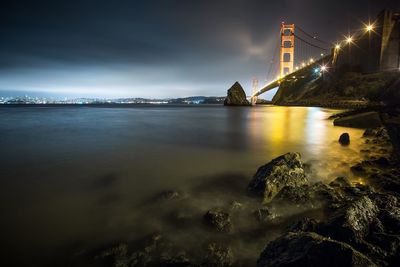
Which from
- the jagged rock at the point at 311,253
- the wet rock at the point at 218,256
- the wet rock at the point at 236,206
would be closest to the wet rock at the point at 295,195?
the wet rock at the point at 236,206

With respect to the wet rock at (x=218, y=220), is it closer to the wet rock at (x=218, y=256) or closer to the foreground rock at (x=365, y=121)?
the wet rock at (x=218, y=256)

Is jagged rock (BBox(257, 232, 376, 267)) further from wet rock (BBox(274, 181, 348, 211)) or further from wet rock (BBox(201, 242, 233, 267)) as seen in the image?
wet rock (BBox(274, 181, 348, 211))

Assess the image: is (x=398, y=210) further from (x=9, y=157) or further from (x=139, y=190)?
(x=9, y=157)

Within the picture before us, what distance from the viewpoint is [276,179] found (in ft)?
15.8

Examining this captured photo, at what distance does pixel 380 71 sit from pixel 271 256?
146 ft

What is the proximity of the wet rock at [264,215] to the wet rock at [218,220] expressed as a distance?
1.70ft

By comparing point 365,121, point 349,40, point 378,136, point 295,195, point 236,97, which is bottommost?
point 295,195

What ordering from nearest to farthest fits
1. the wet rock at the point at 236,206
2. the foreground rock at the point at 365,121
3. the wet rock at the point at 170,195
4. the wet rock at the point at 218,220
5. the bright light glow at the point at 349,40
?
the wet rock at the point at 218,220
the wet rock at the point at 236,206
the wet rock at the point at 170,195
the foreground rock at the point at 365,121
the bright light glow at the point at 349,40

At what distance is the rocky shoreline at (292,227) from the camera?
2.27 meters

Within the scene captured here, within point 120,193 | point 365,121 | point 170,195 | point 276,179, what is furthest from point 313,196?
point 365,121

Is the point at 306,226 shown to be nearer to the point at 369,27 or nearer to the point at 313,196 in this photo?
the point at 313,196

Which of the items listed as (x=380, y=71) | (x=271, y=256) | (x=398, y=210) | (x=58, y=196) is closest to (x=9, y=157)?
(x=58, y=196)

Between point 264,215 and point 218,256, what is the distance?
127 centimetres

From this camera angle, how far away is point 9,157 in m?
8.88
